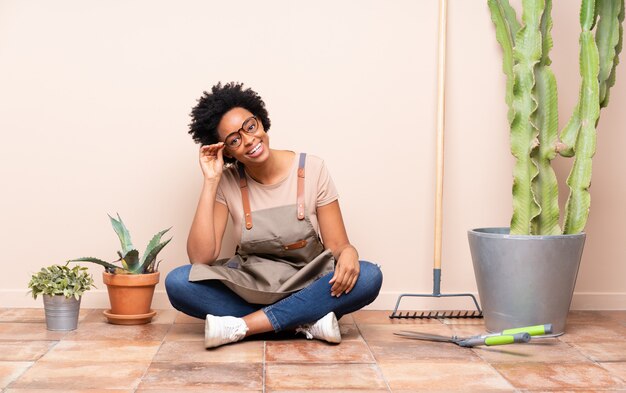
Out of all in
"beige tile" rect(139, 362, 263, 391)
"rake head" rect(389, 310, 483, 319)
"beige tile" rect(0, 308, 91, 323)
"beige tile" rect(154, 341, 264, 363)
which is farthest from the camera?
"rake head" rect(389, 310, 483, 319)

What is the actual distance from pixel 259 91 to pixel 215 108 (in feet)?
1.78

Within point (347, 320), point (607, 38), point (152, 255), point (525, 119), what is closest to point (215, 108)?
point (152, 255)

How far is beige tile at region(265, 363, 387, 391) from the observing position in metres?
2.05

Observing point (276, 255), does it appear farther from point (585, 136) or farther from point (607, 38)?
point (607, 38)

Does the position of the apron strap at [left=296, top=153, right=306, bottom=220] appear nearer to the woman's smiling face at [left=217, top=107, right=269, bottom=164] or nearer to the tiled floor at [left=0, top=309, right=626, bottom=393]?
the woman's smiling face at [left=217, top=107, right=269, bottom=164]

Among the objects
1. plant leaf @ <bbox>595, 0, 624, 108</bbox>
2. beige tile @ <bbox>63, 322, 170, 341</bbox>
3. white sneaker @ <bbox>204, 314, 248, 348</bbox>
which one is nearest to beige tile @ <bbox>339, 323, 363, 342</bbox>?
white sneaker @ <bbox>204, 314, 248, 348</bbox>

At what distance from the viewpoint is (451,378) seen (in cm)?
214

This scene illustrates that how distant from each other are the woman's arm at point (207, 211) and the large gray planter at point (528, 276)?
2.99 feet

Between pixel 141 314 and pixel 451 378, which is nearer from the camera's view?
pixel 451 378

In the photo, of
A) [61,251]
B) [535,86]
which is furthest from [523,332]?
[61,251]

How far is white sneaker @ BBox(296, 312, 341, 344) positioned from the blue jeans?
0.03 meters

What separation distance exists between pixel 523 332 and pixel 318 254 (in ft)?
2.49

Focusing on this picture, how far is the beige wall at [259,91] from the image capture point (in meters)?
3.09

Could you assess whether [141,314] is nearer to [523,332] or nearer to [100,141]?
[100,141]
